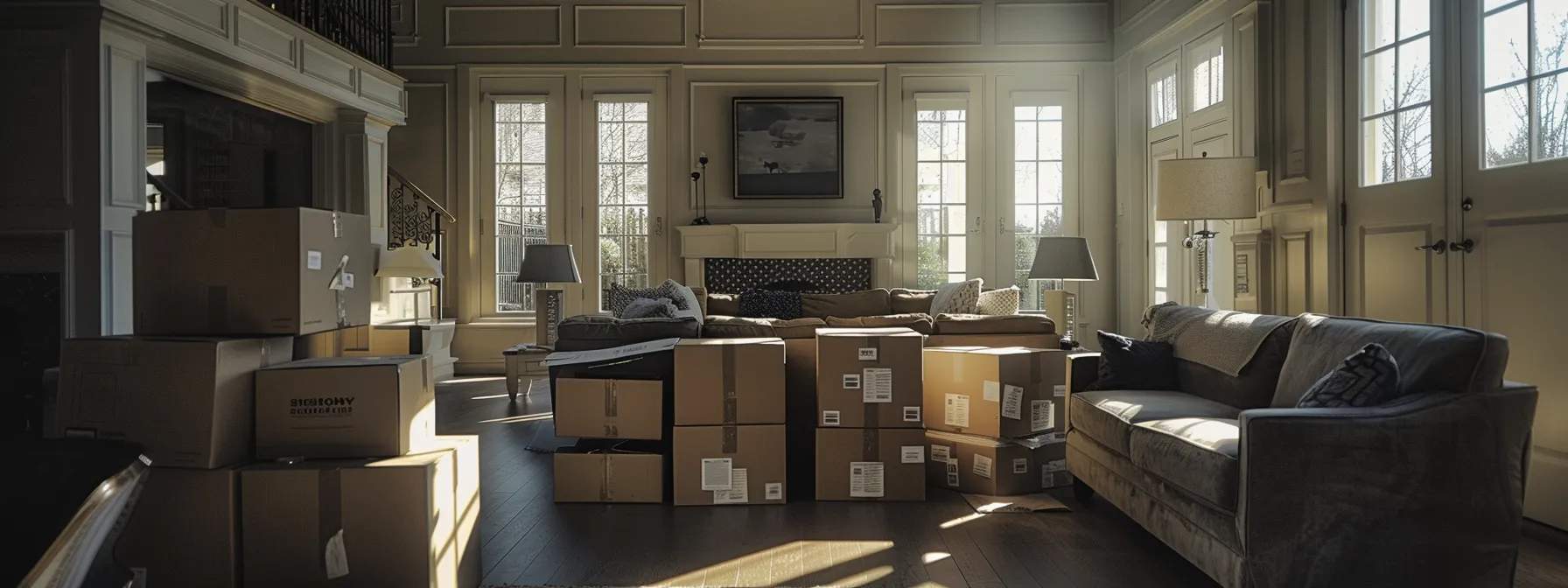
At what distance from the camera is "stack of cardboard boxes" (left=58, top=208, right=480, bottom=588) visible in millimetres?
2381

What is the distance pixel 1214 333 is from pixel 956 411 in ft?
3.56

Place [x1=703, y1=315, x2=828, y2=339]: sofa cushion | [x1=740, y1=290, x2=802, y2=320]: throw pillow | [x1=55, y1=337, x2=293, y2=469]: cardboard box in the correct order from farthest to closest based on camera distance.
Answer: [x1=740, y1=290, x2=802, y2=320]: throw pillow
[x1=703, y1=315, x2=828, y2=339]: sofa cushion
[x1=55, y1=337, x2=293, y2=469]: cardboard box

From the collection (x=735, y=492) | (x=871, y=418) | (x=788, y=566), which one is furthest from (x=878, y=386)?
(x=788, y=566)

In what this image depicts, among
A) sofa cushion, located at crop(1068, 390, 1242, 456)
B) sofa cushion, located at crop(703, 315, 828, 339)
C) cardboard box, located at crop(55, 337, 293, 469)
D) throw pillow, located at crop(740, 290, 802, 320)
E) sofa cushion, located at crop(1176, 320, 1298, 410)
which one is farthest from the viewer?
throw pillow, located at crop(740, 290, 802, 320)

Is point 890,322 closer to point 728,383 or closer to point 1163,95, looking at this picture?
point 728,383

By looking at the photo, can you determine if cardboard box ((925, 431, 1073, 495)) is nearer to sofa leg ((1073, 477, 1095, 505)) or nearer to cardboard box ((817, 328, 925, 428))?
sofa leg ((1073, 477, 1095, 505))

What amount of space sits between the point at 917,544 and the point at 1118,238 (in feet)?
20.0

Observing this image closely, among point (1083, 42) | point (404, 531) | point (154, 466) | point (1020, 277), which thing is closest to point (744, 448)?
point (404, 531)

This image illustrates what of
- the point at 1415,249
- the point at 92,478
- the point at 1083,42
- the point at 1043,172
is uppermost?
the point at 1083,42

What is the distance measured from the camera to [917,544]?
3330 mm

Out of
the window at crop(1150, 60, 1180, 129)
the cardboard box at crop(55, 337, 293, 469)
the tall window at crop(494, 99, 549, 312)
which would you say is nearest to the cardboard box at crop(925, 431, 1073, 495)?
the cardboard box at crop(55, 337, 293, 469)

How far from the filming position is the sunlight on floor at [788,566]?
9.64 ft

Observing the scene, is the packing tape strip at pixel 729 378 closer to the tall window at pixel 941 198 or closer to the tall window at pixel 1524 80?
the tall window at pixel 1524 80

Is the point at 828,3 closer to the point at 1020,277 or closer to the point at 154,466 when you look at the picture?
the point at 1020,277
